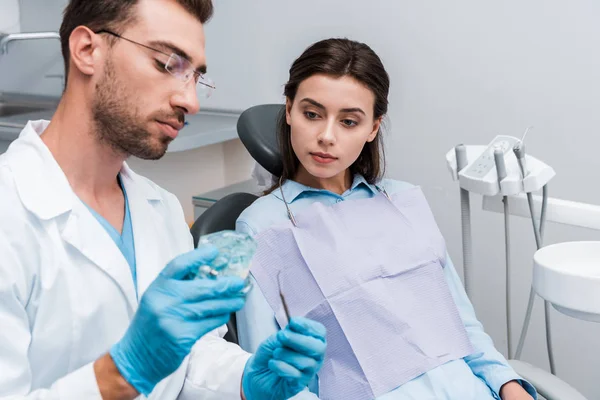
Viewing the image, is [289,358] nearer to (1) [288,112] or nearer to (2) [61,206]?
(2) [61,206]

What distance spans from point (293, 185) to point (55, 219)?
73cm

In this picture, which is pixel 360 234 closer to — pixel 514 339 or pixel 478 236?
pixel 478 236

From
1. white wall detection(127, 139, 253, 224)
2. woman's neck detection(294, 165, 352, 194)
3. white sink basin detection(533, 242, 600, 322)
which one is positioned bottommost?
white wall detection(127, 139, 253, 224)

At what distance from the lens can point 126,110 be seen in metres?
1.18

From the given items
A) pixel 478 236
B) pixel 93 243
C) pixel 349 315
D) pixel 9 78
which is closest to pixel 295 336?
pixel 93 243

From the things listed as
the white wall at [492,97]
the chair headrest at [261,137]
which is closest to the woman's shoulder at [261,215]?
the chair headrest at [261,137]

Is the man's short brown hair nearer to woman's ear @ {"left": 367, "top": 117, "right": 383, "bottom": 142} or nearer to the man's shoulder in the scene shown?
the man's shoulder

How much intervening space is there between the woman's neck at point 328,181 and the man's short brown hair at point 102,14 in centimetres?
60

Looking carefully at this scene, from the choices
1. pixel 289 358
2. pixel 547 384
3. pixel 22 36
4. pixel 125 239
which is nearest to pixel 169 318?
pixel 289 358

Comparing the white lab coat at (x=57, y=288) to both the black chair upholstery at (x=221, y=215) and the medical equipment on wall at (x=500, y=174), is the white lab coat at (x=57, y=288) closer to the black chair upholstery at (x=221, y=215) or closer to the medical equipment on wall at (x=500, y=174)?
the black chair upholstery at (x=221, y=215)

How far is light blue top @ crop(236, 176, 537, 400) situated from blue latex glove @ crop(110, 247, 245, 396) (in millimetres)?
526

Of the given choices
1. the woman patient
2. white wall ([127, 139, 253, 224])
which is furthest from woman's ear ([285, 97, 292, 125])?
white wall ([127, 139, 253, 224])

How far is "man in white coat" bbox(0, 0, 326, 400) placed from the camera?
39.1 inches

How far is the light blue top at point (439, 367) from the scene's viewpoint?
1.51 metres
